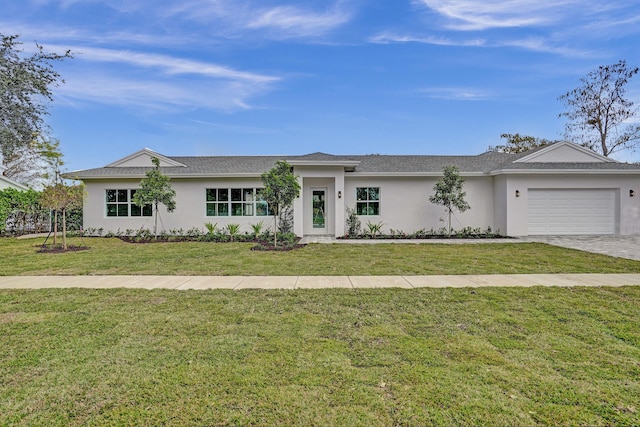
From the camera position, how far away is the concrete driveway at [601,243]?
10.4 metres

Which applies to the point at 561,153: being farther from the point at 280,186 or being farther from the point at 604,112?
the point at 604,112

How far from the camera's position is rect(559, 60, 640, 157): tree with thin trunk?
26.7 meters

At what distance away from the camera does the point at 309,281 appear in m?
6.57

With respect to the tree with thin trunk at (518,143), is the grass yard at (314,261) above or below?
below

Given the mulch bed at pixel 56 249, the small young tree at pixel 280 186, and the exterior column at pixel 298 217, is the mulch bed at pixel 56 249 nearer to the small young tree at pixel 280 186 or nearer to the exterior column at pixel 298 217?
the small young tree at pixel 280 186

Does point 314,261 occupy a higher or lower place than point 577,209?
lower

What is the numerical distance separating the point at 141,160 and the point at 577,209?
20.8m

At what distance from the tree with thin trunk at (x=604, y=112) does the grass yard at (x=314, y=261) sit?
2325 centimetres

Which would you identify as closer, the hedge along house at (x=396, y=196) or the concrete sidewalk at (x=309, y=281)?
the concrete sidewalk at (x=309, y=281)

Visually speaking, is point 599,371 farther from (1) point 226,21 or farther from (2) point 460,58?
(2) point 460,58

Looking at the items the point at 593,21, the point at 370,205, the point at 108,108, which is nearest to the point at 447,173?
the point at 370,205

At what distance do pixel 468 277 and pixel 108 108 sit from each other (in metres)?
22.7

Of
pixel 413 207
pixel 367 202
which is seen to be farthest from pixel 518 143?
pixel 367 202

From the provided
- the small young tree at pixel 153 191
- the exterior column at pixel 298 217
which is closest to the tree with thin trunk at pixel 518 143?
the exterior column at pixel 298 217
